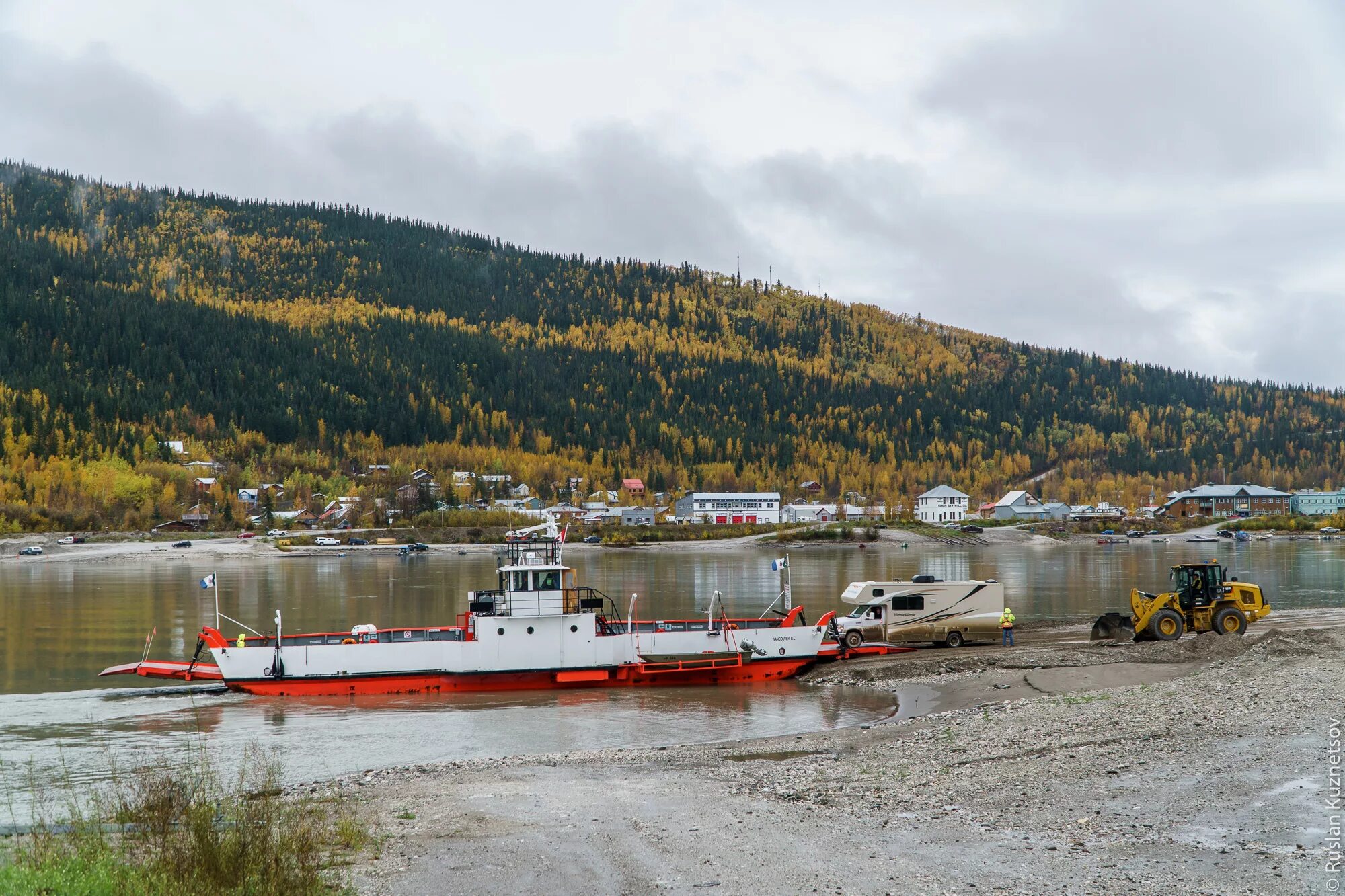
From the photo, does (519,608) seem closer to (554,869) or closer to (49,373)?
(554,869)

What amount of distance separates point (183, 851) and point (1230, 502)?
195089 mm

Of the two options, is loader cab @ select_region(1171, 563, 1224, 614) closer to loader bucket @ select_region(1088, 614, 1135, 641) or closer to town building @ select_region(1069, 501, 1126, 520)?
loader bucket @ select_region(1088, 614, 1135, 641)

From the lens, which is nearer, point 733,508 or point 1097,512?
A: point 733,508

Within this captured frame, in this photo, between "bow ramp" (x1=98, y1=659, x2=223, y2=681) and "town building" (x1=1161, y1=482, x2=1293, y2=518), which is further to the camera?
"town building" (x1=1161, y1=482, x2=1293, y2=518)

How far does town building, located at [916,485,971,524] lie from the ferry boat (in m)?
145

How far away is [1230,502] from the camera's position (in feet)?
576

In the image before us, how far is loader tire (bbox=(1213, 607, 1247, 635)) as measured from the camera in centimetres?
2991

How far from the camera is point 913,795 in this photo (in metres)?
14.9

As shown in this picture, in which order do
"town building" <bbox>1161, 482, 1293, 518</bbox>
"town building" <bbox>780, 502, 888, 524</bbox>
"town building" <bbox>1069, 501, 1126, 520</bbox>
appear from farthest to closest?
"town building" <bbox>1161, 482, 1293, 518</bbox>
"town building" <bbox>780, 502, 888, 524</bbox>
"town building" <bbox>1069, 501, 1126, 520</bbox>

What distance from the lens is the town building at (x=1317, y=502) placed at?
17738 centimetres

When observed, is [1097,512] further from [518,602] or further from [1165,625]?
[518,602]

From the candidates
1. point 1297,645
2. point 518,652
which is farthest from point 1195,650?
point 518,652

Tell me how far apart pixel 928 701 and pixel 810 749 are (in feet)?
22.1

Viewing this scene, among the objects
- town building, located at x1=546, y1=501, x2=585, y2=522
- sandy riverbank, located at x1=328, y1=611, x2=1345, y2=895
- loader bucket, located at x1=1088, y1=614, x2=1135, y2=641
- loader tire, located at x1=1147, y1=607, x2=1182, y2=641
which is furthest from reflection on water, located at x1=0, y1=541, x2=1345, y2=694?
town building, located at x1=546, y1=501, x2=585, y2=522
